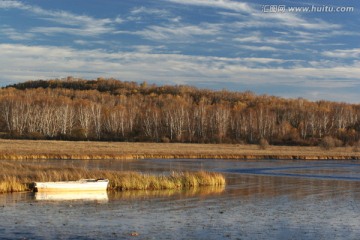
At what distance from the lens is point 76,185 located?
33000mm

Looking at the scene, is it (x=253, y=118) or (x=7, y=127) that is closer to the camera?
(x=7, y=127)

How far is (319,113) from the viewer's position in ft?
490

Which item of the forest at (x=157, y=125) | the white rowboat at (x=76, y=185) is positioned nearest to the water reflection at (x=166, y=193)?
the white rowboat at (x=76, y=185)

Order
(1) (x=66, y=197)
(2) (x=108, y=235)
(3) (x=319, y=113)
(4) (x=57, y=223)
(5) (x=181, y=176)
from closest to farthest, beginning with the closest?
(2) (x=108, y=235), (4) (x=57, y=223), (1) (x=66, y=197), (5) (x=181, y=176), (3) (x=319, y=113)

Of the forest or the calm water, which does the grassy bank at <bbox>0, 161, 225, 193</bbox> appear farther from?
the forest

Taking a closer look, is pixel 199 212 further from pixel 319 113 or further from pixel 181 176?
pixel 319 113

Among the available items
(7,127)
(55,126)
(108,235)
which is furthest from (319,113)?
(108,235)

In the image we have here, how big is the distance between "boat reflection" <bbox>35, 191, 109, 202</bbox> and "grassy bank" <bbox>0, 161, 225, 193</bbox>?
6.00 ft

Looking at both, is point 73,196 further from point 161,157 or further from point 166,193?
point 161,157

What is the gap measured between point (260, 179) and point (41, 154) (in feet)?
90.9

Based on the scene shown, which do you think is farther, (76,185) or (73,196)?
(76,185)

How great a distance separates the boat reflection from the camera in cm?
2970

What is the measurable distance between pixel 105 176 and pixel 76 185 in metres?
3.34

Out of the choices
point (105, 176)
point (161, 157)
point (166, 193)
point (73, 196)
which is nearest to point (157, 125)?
point (161, 157)
